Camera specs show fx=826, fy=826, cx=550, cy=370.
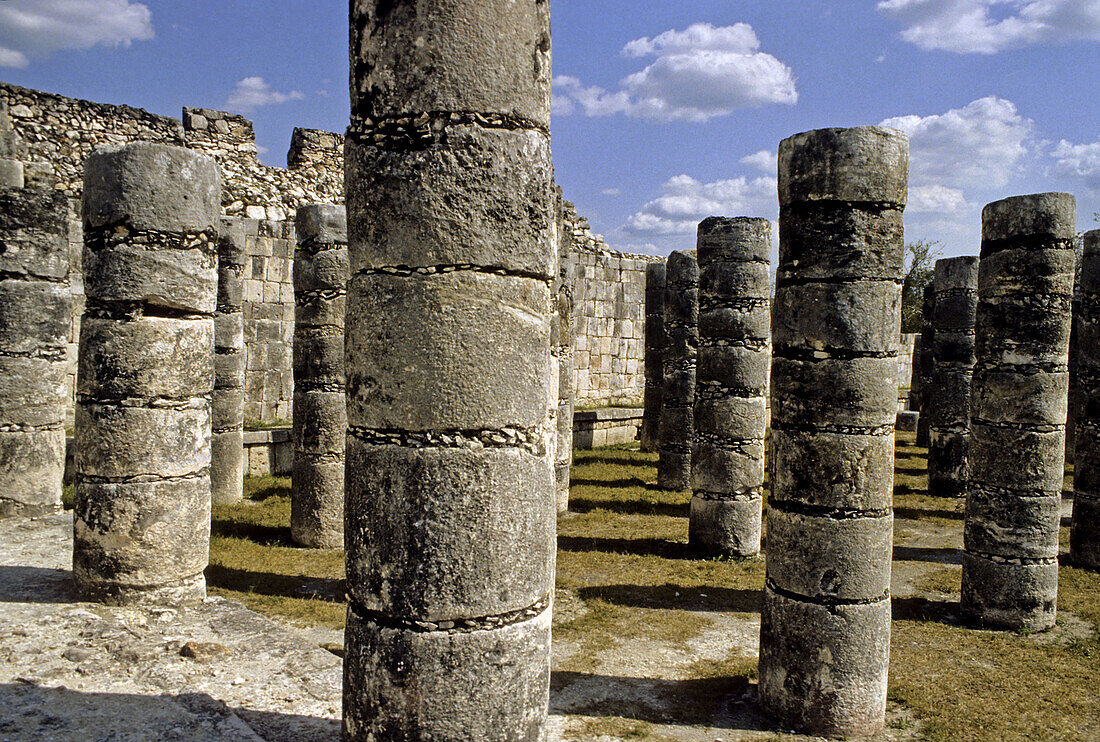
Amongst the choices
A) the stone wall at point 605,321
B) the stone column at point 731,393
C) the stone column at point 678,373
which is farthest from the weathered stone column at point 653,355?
the stone column at point 731,393

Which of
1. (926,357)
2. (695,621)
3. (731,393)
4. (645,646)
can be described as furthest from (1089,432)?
(926,357)

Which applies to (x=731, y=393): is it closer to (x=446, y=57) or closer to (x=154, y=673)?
(x=154, y=673)

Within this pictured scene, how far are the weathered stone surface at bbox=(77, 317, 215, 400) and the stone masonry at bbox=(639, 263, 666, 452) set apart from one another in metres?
10.7

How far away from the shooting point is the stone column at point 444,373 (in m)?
3.38

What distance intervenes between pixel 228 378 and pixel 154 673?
7.49 meters

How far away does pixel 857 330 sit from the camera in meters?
5.96

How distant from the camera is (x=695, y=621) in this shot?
8281 mm

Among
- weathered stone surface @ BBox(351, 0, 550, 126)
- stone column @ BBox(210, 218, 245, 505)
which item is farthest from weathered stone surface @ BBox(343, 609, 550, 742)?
stone column @ BBox(210, 218, 245, 505)

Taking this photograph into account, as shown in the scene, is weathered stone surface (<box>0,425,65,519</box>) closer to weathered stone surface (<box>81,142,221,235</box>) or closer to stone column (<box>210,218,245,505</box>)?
stone column (<box>210,218,245,505</box>)

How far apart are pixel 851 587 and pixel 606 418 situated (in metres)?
14.2

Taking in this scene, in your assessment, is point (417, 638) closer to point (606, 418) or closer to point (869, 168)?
point (869, 168)

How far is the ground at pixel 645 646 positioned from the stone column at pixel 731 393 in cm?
51

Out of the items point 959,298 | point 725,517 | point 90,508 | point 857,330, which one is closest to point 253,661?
point 90,508

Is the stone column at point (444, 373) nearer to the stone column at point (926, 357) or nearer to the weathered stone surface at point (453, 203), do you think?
the weathered stone surface at point (453, 203)
